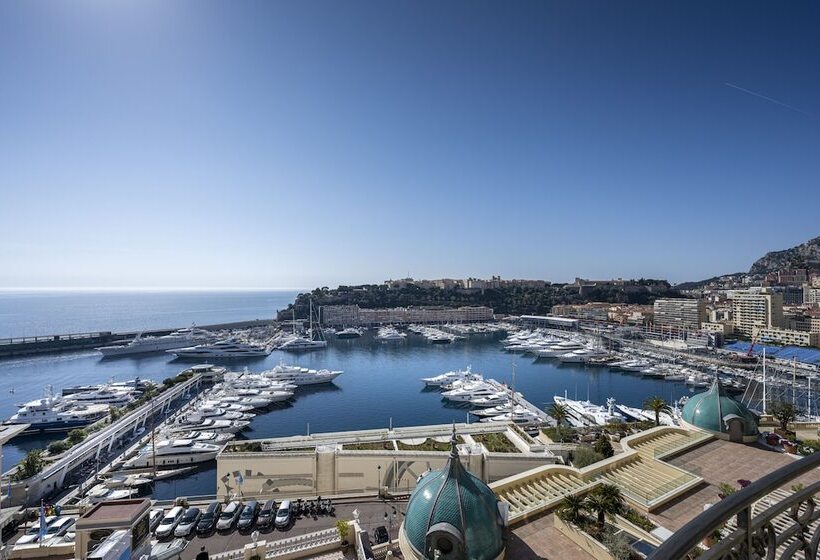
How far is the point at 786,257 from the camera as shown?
437ft

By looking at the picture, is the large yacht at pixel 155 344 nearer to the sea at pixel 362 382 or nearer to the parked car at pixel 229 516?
the sea at pixel 362 382

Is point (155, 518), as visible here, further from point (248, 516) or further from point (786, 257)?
point (786, 257)

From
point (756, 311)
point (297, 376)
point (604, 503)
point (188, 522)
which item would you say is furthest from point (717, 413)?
point (756, 311)

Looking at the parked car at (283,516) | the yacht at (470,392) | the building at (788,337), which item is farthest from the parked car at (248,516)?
the building at (788,337)

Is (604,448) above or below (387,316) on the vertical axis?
below

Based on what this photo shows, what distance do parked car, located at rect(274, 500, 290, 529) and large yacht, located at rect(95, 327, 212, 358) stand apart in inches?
2060

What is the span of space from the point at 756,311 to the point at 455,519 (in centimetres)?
6847

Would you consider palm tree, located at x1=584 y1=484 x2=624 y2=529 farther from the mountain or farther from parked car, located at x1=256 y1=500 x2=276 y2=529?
the mountain

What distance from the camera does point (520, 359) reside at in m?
52.9

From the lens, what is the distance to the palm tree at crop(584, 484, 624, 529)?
9.16 m

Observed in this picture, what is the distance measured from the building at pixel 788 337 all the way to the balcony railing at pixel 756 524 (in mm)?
64361

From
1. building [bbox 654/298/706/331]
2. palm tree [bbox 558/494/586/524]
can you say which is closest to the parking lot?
palm tree [bbox 558/494/586/524]

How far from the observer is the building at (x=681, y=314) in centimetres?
6694

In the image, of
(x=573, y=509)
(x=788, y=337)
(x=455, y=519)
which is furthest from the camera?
(x=788, y=337)
